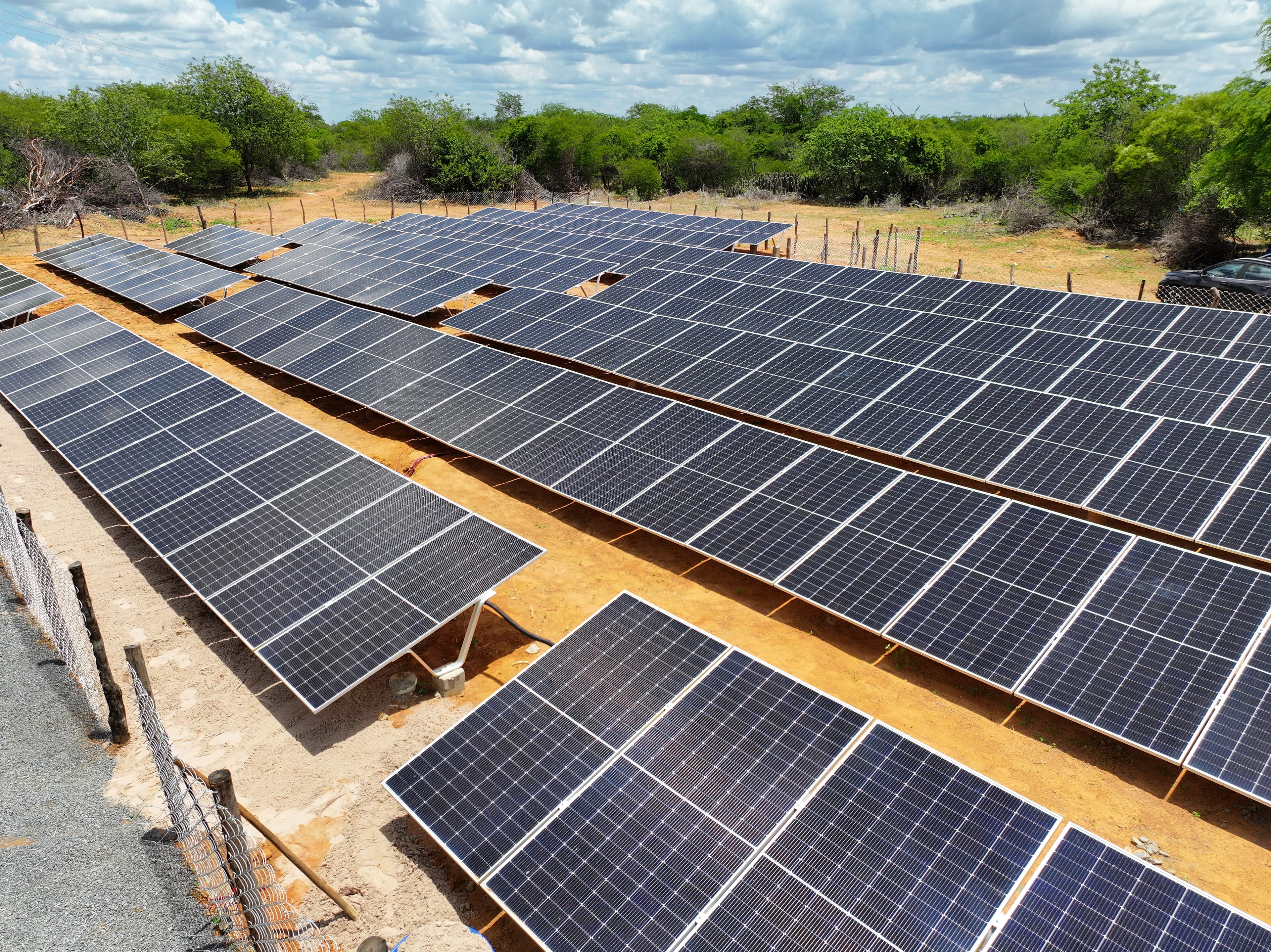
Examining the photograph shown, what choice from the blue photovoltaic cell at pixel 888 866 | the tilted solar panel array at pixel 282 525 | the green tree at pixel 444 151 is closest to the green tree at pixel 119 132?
the green tree at pixel 444 151

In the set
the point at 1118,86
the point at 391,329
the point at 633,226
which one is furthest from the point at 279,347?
the point at 1118,86

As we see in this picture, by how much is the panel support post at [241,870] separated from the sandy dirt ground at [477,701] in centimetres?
82

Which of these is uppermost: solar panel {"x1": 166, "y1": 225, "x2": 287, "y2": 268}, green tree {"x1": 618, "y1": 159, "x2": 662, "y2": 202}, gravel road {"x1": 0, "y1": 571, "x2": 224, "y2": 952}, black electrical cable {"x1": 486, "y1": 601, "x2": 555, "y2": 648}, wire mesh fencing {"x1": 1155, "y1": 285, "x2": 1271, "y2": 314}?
green tree {"x1": 618, "y1": 159, "x2": 662, "y2": 202}

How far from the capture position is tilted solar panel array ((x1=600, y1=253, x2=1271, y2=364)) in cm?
1883

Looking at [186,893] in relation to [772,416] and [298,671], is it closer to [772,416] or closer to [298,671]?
[298,671]

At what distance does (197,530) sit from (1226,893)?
15119 mm

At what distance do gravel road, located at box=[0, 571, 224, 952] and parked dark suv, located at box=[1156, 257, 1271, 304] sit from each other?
112ft

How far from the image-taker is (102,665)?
9.57 meters

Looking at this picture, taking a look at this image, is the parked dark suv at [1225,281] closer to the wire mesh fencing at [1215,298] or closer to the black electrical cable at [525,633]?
the wire mesh fencing at [1215,298]

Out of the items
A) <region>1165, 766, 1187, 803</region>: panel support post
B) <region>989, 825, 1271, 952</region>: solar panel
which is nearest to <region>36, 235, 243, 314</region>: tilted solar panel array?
<region>989, 825, 1271, 952</region>: solar panel

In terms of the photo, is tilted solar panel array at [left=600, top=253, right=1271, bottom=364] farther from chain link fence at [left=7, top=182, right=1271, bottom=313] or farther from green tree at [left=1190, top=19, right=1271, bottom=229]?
green tree at [left=1190, top=19, right=1271, bottom=229]

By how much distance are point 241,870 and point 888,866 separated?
20.1 ft

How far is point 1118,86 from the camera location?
5053 centimetres

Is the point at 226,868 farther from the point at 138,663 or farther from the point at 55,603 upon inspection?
the point at 55,603
